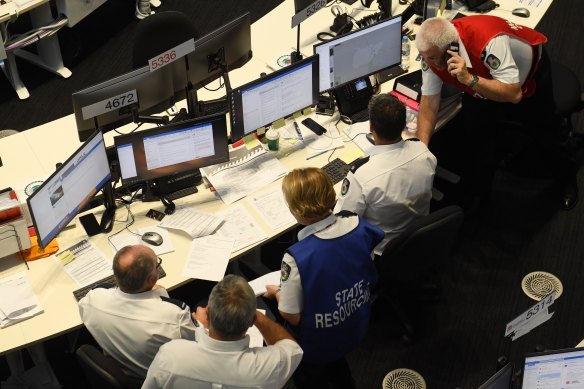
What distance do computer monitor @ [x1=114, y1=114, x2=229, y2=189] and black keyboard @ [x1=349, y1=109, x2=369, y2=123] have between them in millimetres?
906

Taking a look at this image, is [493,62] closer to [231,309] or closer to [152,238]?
[152,238]

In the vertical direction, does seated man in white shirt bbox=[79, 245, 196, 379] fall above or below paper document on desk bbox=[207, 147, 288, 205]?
above

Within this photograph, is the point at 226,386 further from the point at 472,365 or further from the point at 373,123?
the point at 472,365

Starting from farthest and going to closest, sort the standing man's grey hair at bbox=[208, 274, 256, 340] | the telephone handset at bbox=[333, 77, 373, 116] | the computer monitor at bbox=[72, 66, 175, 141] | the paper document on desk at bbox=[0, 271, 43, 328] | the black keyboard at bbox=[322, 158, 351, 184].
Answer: the telephone handset at bbox=[333, 77, 373, 116] < the black keyboard at bbox=[322, 158, 351, 184] < the computer monitor at bbox=[72, 66, 175, 141] < the paper document on desk at bbox=[0, 271, 43, 328] < the standing man's grey hair at bbox=[208, 274, 256, 340]

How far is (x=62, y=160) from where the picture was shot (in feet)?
13.2

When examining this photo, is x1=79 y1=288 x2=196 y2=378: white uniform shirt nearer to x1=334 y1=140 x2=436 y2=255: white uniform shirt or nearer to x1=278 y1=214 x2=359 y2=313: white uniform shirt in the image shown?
x1=278 y1=214 x2=359 y2=313: white uniform shirt

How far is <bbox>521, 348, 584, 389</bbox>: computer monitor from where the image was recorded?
268 cm

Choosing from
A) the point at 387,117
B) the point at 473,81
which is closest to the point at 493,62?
the point at 473,81

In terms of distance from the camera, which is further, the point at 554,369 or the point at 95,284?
the point at 95,284

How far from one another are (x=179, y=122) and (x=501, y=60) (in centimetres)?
178

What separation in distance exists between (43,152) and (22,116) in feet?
5.34

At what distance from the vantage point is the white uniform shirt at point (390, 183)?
3.46 m

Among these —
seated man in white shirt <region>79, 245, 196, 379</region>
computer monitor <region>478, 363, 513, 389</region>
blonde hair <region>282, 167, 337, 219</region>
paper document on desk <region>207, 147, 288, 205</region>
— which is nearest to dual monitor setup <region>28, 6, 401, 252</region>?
paper document on desk <region>207, 147, 288, 205</region>

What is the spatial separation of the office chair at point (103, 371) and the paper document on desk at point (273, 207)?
1156 millimetres
